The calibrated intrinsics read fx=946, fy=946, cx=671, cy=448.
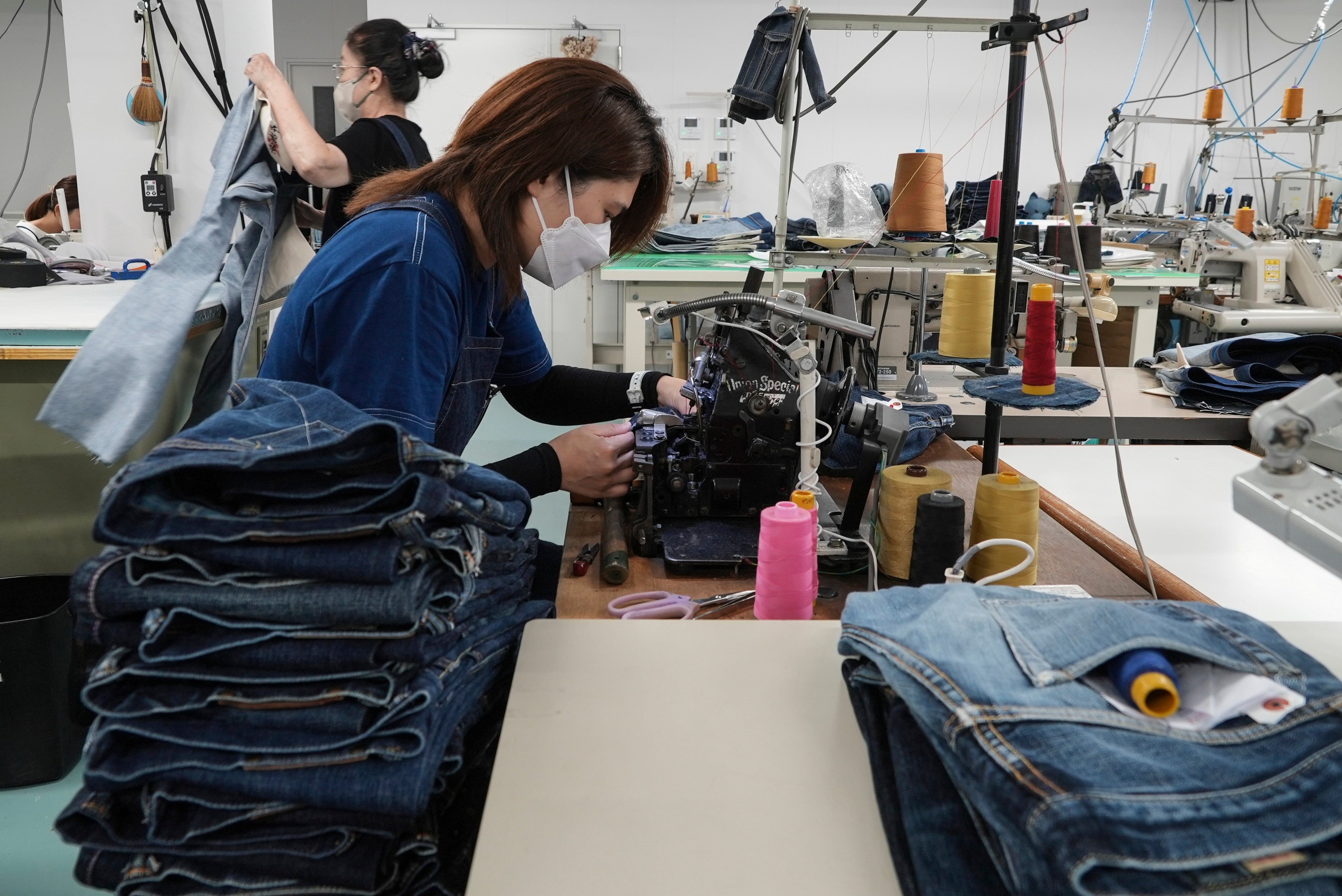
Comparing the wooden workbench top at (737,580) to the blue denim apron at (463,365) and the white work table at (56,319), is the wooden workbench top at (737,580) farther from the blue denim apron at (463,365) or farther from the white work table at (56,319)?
the white work table at (56,319)

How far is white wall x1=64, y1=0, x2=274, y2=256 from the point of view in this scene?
2.73 metres

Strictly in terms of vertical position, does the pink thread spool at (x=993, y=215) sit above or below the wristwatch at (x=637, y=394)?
above

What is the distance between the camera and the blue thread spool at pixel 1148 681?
60 cm

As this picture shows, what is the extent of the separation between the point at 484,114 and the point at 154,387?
2.84 feet

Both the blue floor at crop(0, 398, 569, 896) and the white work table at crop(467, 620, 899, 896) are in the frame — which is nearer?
the white work table at crop(467, 620, 899, 896)

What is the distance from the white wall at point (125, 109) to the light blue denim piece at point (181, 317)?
901 mm

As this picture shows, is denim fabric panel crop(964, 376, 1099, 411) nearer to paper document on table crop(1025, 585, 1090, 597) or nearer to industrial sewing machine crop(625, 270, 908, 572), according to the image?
industrial sewing machine crop(625, 270, 908, 572)

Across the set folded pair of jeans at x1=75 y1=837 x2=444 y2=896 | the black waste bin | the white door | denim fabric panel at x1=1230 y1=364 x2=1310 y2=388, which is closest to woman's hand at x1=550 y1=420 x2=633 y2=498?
folded pair of jeans at x1=75 y1=837 x2=444 y2=896

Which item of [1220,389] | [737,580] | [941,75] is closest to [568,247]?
[737,580]

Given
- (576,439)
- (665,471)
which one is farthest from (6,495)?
(665,471)

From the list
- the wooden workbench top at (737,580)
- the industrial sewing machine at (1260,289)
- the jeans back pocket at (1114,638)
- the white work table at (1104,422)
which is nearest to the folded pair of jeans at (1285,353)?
the white work table at (1104,422)

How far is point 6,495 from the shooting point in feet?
7.59

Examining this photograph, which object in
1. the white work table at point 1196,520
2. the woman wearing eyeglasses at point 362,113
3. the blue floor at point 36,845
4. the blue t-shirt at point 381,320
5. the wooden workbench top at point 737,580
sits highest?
the woman wearing eyeglasses at point 362,113

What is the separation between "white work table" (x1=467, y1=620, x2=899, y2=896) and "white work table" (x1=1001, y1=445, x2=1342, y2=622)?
0.59 meters
